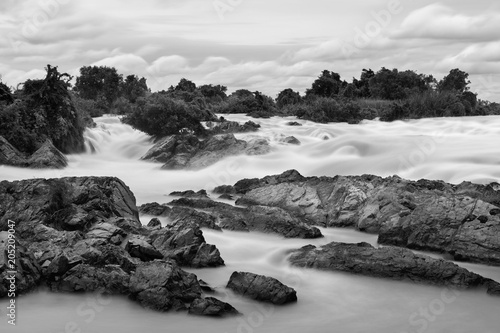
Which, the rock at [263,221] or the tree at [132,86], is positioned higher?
the tree at [132,86]

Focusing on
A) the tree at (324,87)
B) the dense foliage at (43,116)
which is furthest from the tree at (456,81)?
the dense foliage at (43,116)

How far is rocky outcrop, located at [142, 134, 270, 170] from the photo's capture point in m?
21.8

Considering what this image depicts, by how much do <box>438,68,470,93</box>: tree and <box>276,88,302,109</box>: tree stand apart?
39.4ft

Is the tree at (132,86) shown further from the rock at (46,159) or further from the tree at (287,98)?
the rock at (46,159)

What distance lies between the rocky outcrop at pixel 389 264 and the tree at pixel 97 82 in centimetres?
4362

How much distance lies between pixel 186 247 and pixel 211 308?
6.87ft

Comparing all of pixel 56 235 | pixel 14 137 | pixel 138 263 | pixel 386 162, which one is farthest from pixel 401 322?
pixel 14 137

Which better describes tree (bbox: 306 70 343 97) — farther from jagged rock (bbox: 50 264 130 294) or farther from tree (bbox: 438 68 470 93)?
jagged rock (bbox: 50 264 130 294)

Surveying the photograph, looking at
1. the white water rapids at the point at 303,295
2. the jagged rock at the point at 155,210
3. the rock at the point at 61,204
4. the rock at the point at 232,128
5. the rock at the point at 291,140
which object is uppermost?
the rock at the point at 232,128

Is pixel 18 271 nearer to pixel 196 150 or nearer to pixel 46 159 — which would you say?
pixel 46 159

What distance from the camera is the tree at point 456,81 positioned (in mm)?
48812

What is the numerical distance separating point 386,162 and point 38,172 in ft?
36.0

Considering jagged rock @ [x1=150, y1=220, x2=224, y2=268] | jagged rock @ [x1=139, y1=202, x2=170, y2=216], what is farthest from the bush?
jagged rock @ [x1=150, y1=220, x2=224, y2=268]

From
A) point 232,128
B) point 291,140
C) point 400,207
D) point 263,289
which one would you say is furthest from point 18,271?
point 232,128
